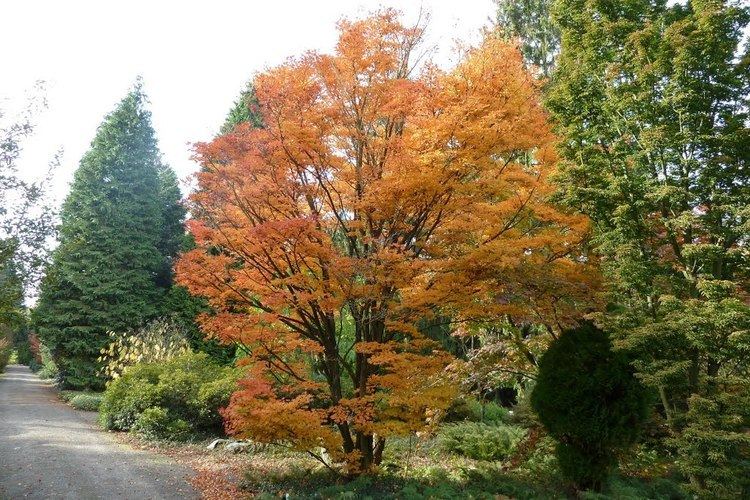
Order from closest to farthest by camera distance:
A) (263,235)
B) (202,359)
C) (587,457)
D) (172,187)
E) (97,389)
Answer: (263,235), (587,457), (202,359), (97,389), (172,187)

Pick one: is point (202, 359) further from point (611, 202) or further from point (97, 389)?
point (611, 202)

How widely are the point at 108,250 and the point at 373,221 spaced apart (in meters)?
18.0

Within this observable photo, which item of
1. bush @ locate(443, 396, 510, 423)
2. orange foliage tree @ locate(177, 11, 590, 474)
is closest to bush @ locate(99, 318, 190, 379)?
bush @ locate(443, 396, 510, 423)

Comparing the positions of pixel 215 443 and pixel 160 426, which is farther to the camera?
pixel 160 426

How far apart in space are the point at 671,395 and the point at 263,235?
6098mm

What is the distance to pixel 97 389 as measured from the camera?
Answer: 19.9 metres

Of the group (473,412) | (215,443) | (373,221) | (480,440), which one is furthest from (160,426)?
(373,221)

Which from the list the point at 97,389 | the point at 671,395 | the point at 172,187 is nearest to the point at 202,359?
the point at 97,389

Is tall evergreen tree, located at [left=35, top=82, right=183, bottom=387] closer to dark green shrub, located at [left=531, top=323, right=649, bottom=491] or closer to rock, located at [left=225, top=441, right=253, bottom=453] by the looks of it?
rock, located at [left=225, top=441, right=253, bottom=453]

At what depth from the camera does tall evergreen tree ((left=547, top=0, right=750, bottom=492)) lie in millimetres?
5242

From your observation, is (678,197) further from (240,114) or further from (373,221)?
(240,114)

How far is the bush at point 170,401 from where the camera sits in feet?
38.8

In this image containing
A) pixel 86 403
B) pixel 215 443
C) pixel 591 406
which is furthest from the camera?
pixel 86 403

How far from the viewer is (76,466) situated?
8.60m
